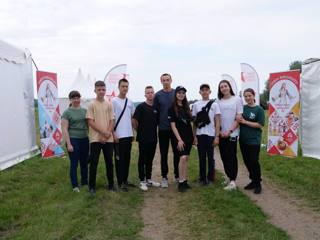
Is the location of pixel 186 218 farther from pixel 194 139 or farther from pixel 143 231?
pixel 194 139

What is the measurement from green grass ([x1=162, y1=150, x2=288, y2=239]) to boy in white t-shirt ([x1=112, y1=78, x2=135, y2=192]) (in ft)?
Result: 3.47

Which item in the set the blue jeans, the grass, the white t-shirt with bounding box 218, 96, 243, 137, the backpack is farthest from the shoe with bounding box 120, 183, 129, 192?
the grass

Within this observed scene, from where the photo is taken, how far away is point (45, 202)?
18.2ft

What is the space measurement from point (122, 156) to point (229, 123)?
1825 mm

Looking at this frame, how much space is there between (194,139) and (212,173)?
0.69 meters

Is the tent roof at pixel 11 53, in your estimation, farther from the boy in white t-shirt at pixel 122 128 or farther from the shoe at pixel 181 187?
the shoe at pixel 181 187

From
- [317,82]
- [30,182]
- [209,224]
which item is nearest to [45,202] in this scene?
[30,182]

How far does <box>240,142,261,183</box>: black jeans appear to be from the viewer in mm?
6148

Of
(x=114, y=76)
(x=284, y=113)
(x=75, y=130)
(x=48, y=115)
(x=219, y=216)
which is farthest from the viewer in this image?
(x=114, y=76)

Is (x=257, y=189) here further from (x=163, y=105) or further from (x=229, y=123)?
(x=163, y=105)

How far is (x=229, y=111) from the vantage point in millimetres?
6125

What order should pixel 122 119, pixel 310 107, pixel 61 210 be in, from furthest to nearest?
pixel 310 107 < pixel 122 119 < pixel 61 210

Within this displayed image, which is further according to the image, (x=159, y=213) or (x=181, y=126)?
(x=181, y=126)

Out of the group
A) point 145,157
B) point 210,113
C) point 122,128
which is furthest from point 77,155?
point 210,113
